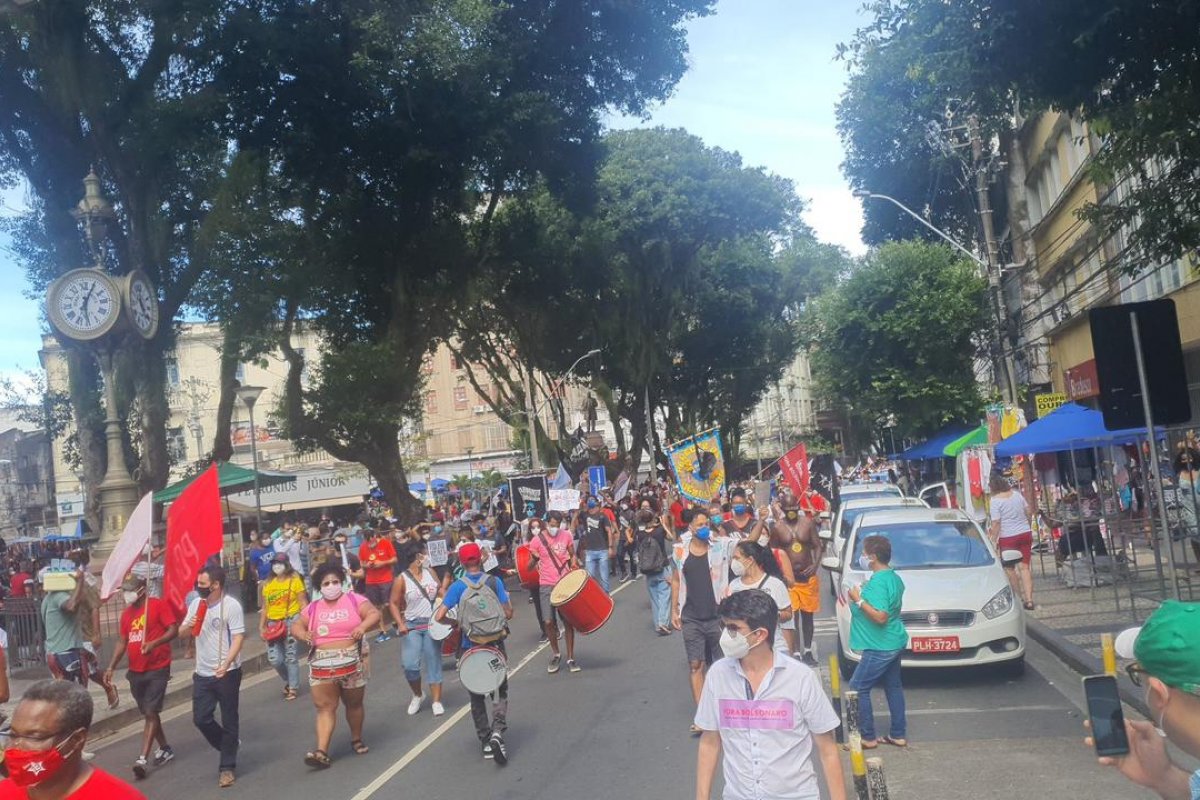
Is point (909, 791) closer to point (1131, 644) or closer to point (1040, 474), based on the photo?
point (1131, 644)

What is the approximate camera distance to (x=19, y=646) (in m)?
16.3

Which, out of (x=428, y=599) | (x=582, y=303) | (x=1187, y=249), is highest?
(x=582, y=303)

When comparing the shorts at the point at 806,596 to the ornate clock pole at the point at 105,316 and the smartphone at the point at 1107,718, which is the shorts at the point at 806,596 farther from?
the ornate clock pole at the point at 105,316

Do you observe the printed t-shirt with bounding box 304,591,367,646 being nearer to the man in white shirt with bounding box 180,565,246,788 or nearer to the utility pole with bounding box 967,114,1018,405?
the man in white shirt with bounding box 180,565,246,788

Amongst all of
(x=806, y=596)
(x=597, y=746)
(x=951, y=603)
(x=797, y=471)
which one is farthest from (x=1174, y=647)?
(x=797, y=471)

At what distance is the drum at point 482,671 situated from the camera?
9.43 meters

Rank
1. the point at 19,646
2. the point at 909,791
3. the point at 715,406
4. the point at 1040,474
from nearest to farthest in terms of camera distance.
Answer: the point at 909,791, the point at 19,646, the point at 1040,474, the point at 715,406

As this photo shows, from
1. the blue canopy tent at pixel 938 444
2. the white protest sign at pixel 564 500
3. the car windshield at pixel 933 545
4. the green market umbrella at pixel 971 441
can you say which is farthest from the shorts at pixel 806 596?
the blue canopy tent at pixel 938 444

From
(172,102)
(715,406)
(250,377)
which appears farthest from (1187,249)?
(250,377)

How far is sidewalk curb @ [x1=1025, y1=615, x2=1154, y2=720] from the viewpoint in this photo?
9.03 metres

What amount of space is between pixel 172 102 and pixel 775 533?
1614 centimetres

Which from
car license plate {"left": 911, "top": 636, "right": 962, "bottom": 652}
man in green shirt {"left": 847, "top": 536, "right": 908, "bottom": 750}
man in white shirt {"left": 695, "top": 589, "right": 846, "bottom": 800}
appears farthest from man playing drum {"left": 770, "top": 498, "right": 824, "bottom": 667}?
man in white shirt {"left": 695, "top": 589, "right": 846, "bottom": 800}

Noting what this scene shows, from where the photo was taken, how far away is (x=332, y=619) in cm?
948

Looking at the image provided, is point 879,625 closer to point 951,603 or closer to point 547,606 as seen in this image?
point 951,603
